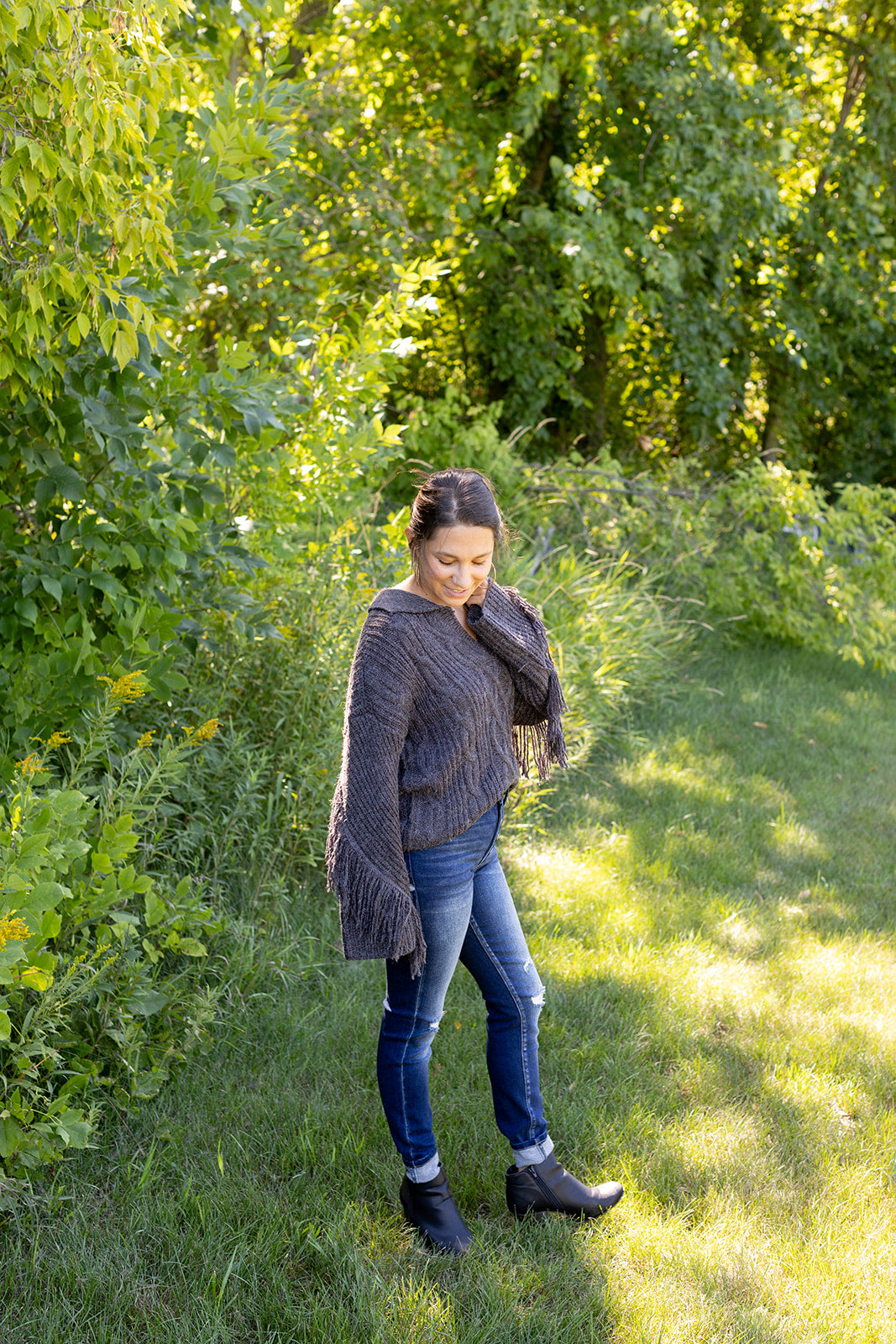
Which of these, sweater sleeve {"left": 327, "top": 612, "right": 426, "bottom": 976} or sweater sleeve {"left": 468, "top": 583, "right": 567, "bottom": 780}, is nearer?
sweater sleeve {"left": 327, "top": 612, "right": 426, "bottom": 976}

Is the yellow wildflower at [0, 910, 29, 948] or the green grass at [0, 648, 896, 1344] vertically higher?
the yellow wildflower at [0, 910, 29, 948]

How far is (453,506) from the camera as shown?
7.44ft

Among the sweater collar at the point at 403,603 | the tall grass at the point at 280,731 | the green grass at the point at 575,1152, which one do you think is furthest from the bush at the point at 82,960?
the sweater collar at the point at 403,603

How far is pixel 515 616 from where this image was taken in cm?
254

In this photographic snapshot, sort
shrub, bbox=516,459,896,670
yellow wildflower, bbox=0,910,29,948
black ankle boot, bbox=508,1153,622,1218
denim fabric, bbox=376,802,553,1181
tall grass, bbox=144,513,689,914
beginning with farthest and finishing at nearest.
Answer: shrub, bbox=516,459,896,670
tall grass, bbox=144,513,689,914
black ankle boot, bbox=508,1153,622,1218
denim fabric, bbox=376,802,553,1181
yellow wildflower, bbox=0,910,29,948

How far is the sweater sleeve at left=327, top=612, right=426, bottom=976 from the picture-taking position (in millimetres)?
2197

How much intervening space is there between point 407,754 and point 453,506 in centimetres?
53

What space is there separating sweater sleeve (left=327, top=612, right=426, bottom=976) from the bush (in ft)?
1.91

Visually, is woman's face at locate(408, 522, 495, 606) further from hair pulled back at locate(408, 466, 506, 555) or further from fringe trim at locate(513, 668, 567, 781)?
fringe trim at locate(513, 668, 567, 781)

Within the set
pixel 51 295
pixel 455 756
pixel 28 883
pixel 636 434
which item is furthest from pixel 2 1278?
pixel 636 434

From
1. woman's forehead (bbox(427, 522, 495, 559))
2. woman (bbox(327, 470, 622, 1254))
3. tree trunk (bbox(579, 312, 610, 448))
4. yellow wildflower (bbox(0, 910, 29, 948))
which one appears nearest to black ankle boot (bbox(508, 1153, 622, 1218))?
woman (bbox(327, 470, 622, 1254))

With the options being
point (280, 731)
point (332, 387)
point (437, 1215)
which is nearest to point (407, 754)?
point (437, 1215)

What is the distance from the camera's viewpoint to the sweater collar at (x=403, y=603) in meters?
2.28

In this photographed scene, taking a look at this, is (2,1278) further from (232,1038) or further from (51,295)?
(51,295)
